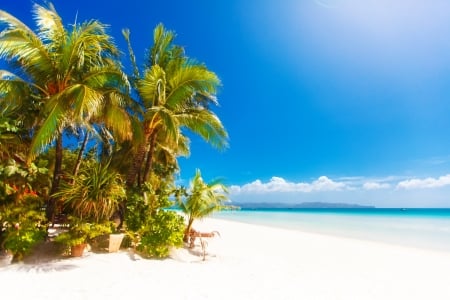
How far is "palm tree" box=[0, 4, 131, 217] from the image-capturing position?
5898 millimetres

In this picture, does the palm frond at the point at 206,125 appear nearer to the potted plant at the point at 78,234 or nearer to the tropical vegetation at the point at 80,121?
the tropical vegetation at the point at 80,121

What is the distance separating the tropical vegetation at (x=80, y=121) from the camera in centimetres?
565

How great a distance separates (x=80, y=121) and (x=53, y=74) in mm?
1114

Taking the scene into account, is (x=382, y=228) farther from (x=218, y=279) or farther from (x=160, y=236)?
(x=218, y=279)

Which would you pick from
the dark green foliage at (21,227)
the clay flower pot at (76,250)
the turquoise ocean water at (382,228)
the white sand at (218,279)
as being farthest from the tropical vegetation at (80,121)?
the turquoise ocean water at (382,228)

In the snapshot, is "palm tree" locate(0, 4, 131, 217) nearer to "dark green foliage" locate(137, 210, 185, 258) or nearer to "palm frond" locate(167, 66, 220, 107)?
"palm frond" locate(167, 66, 220, 107)

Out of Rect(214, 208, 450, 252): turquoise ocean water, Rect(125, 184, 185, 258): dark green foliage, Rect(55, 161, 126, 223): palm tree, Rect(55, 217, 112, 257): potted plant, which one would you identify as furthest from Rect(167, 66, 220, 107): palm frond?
Rect(214, 208, 450, 252): turquoise ocean water

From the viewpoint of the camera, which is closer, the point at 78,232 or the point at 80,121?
the point at 78,232

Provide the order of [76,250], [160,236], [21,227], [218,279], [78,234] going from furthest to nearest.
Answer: [160,236] → [76,250] → [78,234] → [21,227] → [218,279]

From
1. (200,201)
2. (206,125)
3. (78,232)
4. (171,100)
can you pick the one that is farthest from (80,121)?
(200,201)

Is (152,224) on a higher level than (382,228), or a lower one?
higher

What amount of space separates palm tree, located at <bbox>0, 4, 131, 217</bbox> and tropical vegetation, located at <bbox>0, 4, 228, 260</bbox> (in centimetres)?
2

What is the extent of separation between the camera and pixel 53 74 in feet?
20.9

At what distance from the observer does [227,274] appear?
5.32 m
